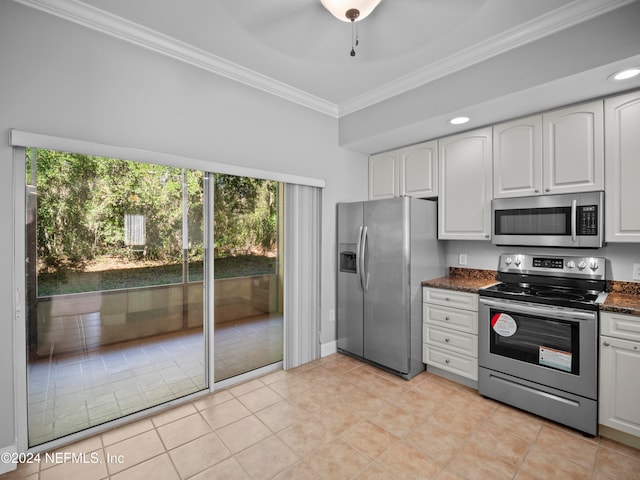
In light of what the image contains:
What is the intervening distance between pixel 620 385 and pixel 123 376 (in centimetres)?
333

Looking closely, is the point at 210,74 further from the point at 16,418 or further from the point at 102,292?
the point at 16,418

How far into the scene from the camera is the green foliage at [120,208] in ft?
6.42

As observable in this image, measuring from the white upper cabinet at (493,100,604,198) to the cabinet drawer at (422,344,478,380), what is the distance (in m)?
1.47

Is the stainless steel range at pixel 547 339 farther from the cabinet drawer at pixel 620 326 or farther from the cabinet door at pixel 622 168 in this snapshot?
the cabinet door at pixel 622 168

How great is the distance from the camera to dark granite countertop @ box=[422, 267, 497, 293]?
2775 millimetres

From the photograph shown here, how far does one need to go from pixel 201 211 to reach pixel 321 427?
1.88 metres

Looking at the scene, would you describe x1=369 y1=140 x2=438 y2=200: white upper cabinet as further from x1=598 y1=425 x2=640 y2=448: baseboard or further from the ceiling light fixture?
x1=598 y1=425 x2=640 y2=448: baseboard

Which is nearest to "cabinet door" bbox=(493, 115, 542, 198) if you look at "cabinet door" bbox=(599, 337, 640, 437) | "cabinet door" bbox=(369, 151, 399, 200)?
"cabinet door" bbox=(369, 151, 399, 200)

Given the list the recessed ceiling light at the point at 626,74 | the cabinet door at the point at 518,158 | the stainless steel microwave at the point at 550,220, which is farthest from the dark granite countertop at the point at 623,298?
the recessed ceiling light at the point at 626,74

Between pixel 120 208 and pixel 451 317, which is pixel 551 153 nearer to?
pixel 451 317

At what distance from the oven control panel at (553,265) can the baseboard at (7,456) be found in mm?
3775

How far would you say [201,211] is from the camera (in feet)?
8.48

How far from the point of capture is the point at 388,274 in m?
3.00

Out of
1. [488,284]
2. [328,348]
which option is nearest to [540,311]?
[488,284]
